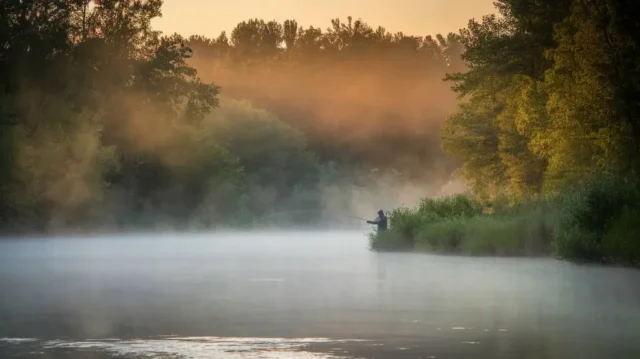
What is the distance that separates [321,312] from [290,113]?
127 meters

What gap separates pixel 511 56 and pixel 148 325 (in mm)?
38742

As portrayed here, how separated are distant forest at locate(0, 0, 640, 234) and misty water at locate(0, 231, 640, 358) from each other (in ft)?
37.9

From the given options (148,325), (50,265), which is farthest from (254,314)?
(50,265)

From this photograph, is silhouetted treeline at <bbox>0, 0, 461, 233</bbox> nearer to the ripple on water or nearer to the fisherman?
the fisherman

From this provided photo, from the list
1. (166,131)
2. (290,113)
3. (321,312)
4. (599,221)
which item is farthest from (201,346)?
(290,113)

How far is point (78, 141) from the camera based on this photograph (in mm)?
77250

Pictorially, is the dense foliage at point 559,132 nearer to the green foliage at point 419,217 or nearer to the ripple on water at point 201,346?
the green foliage at point 419,217

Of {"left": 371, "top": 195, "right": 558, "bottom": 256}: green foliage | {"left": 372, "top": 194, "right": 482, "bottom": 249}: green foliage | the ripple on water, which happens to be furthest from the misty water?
{"left": 372, "top": 194, "right": 482, "bottom": 249}: green foliage

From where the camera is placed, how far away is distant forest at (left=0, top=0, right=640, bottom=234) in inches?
1737

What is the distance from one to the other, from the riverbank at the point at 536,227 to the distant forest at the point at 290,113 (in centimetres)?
233

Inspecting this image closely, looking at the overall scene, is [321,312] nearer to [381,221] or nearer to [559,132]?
[559,132]

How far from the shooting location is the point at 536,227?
42.2 m

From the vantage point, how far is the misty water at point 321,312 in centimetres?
1290

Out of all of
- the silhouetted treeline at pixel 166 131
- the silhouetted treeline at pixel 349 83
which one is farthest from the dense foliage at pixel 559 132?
the silhouetted treeline at pixel 349 83
